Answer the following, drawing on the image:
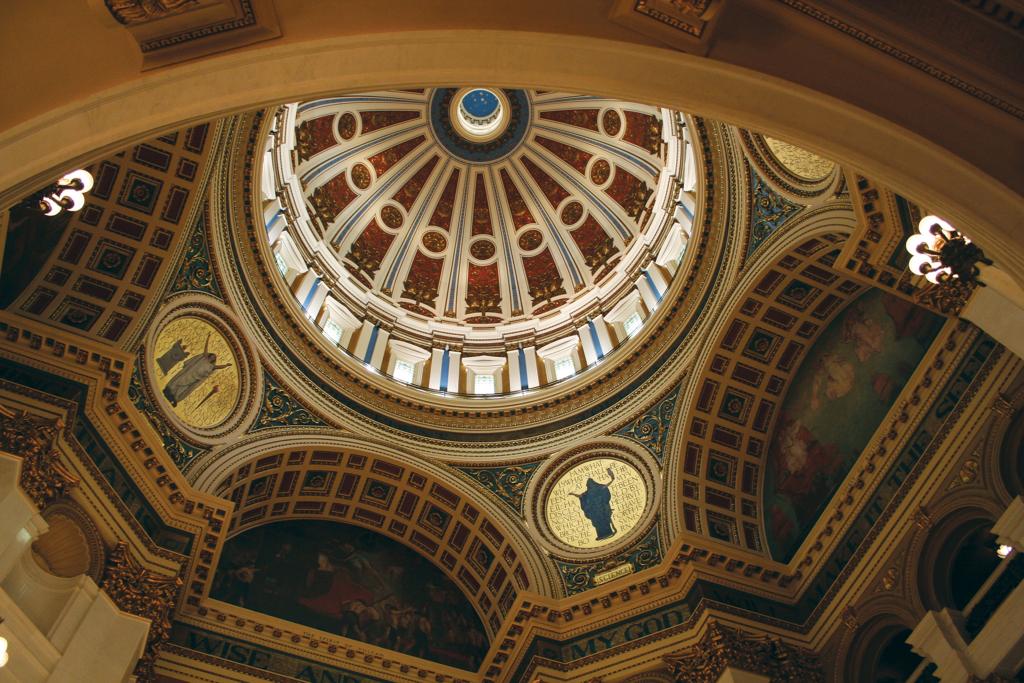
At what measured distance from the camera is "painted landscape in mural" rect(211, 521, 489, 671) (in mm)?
18406

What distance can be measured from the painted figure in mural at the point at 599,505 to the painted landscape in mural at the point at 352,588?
11.5 feet

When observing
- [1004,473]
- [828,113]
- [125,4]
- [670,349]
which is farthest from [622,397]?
[125,4]

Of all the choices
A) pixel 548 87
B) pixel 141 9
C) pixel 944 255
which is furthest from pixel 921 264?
pixel 141 9

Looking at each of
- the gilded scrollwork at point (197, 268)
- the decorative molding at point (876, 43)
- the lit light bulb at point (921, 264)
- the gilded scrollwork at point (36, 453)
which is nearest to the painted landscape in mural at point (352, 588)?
the gilded scrollwork at point (36, 453)

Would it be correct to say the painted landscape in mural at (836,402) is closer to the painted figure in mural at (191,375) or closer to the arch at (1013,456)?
the arch at (1013,456)

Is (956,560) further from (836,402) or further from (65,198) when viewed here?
(65,198)

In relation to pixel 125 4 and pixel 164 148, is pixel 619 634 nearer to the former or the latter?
pixel 164 148

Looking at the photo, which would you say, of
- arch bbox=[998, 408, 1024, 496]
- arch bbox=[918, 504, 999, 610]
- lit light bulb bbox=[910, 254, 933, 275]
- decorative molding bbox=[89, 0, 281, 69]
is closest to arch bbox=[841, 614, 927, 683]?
arch bbox=[918, 504, 999, 610]

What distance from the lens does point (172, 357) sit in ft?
57.3

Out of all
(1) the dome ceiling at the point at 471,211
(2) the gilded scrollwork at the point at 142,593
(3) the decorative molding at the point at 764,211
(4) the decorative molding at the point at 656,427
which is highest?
(1) the dome ceiling at the point at 471,211

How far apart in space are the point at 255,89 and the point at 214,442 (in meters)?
11.9

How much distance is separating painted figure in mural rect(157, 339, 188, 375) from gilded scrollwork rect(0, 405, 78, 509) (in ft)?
11.8

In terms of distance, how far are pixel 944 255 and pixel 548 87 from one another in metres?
5.38

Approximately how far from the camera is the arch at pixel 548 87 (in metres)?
6.72
